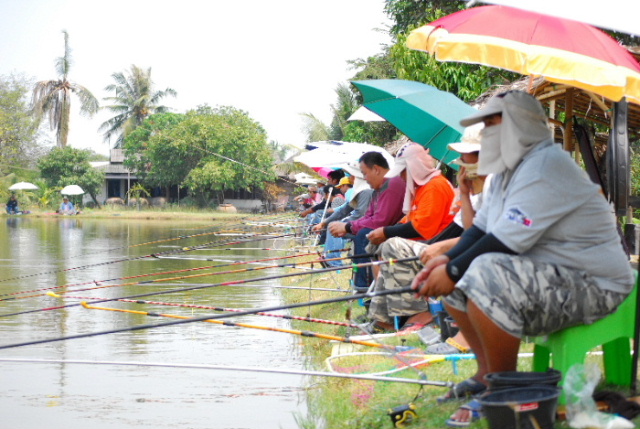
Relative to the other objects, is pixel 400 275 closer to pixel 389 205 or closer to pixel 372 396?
pixel 389 205

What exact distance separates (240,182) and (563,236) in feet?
118

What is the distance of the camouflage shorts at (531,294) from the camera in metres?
2.95

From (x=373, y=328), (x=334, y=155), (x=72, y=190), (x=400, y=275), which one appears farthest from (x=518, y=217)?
(x=72, y=190)

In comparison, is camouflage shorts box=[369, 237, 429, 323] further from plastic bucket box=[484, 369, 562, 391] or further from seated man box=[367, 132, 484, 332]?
plastic bucket box=[484, 369, 562, 391]

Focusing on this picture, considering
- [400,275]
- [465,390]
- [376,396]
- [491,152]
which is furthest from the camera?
[400,275]

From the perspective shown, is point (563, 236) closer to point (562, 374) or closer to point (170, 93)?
point (562, 374)

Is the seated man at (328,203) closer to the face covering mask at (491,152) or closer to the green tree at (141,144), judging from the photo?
the face covering mask at (491,152)

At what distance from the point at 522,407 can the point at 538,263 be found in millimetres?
548

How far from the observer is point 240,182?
38.8 meters

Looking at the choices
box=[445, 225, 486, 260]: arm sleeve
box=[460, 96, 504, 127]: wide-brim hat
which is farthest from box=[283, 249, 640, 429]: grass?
box=[460, 96, 504, 127]: wide-brim hat

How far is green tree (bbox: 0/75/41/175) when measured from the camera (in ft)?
157

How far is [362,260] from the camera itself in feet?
22.6

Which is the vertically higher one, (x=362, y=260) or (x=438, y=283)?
(x=438, y=283)

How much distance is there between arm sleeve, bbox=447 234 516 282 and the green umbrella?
3136mm
